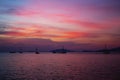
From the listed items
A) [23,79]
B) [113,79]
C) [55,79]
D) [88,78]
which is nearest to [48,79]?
[55,79]

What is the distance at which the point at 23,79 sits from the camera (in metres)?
53.0

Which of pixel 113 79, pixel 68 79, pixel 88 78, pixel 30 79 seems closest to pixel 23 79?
pixel 30 79

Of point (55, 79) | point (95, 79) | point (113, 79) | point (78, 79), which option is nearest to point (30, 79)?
point (55, 79)

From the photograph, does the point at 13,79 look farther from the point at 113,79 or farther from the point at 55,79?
the point at 113,79

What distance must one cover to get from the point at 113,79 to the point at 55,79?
14.4 meters

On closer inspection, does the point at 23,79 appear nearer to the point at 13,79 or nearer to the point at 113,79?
the point at 13,79

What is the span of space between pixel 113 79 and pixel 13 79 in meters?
24.7

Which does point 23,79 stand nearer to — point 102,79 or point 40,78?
point 40,78

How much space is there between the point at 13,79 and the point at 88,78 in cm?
1893

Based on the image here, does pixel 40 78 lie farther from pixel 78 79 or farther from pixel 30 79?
pixel 78 79

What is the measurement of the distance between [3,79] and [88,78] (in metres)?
21.3

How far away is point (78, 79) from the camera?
54.4 m

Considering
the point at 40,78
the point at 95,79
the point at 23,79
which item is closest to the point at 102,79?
the point at 95,79

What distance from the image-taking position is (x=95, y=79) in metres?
54.0
